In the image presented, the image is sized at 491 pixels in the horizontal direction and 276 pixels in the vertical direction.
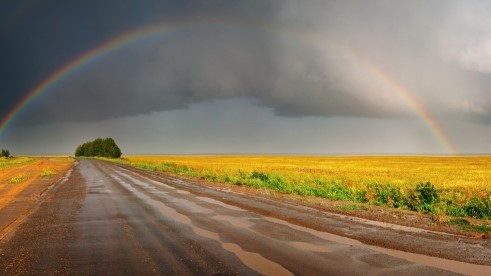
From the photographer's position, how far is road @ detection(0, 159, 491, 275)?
22.2 ft

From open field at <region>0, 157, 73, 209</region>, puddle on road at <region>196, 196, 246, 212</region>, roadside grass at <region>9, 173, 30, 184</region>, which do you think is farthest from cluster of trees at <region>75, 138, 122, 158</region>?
puddle on road at <region>196, 196, 246, 212</region>

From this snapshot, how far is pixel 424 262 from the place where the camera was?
7.24 metres

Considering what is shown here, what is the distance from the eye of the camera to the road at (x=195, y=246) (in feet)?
22.2

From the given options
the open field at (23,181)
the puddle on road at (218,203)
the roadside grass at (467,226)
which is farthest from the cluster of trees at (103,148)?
the roadside grass at (467,226)

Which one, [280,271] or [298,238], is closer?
[280,271]

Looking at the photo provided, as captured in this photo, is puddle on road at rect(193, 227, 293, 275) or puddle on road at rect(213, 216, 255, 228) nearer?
puddle on road at rect(193, 227, 293, 275)

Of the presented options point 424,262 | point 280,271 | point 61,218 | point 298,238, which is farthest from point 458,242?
point 61,218

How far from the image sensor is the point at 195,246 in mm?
8336

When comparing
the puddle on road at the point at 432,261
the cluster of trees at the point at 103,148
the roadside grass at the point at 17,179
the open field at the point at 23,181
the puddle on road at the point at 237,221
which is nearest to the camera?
the puddle on road at the point at 432,261

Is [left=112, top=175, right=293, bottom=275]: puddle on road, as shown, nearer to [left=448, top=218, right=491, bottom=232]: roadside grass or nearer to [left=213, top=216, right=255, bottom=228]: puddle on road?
[left=213, top=216, right=255, bottom=228]: puddle on road

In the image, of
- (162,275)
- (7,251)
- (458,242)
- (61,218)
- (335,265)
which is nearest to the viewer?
(162,275)

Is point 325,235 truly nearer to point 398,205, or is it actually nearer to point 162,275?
point 162,275

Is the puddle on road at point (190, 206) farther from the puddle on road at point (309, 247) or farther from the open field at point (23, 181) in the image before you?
the open field at point (23, 181)

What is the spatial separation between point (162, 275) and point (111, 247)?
2.65 meters
